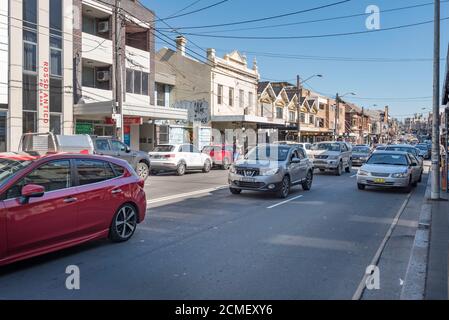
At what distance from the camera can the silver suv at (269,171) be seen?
13.1 meters

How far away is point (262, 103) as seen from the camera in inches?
1944

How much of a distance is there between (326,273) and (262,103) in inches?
1737

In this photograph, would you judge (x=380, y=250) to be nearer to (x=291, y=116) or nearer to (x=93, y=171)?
(x=93, y=171)

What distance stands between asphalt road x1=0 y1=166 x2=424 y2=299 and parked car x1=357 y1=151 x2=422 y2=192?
13.1 feet

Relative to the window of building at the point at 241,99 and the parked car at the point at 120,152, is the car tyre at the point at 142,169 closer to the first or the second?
the parked car at the point at 120,152

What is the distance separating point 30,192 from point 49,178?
66 cm

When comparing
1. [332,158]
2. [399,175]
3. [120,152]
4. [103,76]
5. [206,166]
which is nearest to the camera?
[399,175]

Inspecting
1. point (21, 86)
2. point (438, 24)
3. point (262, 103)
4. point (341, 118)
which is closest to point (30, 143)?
point (21, 86)

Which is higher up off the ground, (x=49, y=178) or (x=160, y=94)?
(x=160, y=94)

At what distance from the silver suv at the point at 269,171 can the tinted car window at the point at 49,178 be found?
7.24m

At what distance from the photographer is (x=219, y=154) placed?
25.8 meters

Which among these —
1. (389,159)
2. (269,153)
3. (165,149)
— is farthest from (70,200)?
(165,149)

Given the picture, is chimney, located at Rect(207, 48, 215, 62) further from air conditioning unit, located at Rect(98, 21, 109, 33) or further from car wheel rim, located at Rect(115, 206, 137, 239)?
car wheel rim, located at Rect(115, 206, 137, 239)

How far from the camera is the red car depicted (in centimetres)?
558
